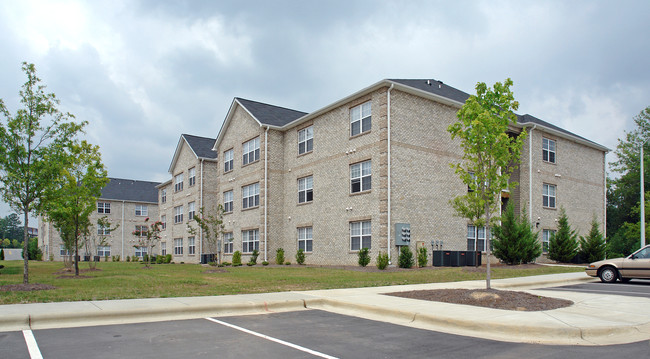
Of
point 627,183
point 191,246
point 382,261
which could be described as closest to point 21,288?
point 382,261

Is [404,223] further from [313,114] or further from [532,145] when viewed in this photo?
[532,145]

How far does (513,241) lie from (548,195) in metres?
9.22

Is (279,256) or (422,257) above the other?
(422,257)

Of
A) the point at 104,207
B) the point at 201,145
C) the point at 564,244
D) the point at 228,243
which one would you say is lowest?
the point at 228,243

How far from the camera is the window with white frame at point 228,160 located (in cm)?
4108

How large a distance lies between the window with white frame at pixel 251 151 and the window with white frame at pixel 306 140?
435cm

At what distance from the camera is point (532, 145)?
1302 inches

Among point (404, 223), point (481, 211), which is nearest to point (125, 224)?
point (404, 223)

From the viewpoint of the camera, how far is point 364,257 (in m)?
26.0

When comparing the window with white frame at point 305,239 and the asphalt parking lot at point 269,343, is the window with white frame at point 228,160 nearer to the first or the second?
the window with white frame at point 305,239

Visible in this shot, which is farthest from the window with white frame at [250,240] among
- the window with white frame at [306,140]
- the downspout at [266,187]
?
the window with white frame at [306,140]

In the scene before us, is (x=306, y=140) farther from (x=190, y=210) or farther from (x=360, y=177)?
(x=190, y=210)

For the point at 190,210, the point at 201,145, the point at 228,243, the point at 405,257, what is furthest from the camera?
the point at 201,145

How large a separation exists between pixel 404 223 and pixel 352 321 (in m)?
16.5
